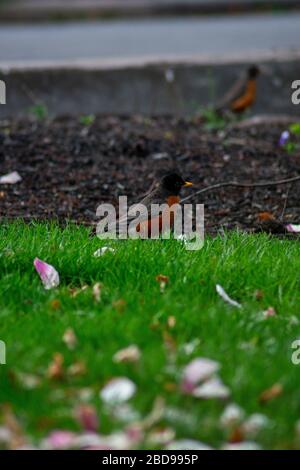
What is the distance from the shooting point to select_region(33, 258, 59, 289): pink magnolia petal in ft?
15.2

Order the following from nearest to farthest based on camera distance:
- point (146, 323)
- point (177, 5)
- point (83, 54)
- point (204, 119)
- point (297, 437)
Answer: point (297, 437)
point (146, 323)
point (204, 119)
point (83, 54)
point (177, 5)

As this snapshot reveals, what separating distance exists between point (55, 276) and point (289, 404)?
5.30ft

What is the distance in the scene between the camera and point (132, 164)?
291 inches

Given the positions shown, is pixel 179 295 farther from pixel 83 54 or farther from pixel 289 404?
pixel 83 54

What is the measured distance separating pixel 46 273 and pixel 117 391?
1.42m

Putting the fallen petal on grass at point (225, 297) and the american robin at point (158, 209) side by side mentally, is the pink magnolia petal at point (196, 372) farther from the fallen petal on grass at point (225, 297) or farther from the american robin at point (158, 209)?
the american robin at point (158, 209)

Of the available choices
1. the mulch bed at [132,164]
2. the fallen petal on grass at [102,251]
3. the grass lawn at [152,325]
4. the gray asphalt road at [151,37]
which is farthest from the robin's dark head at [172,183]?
the gray asphalt road at [151,37]

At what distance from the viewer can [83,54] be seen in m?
13.3

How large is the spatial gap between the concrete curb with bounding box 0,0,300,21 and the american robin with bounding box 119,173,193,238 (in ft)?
44.5

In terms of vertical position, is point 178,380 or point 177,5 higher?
point 177,5

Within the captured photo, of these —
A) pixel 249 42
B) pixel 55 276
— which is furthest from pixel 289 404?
pixel 249 42

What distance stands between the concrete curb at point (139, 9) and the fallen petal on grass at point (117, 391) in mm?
16288

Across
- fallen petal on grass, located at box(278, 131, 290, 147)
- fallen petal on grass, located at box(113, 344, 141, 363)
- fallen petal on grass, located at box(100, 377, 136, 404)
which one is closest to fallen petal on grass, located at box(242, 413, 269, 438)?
fallen petal on grass, located at box(100, 377, 136, 404)

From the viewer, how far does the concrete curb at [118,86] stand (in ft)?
30.0
